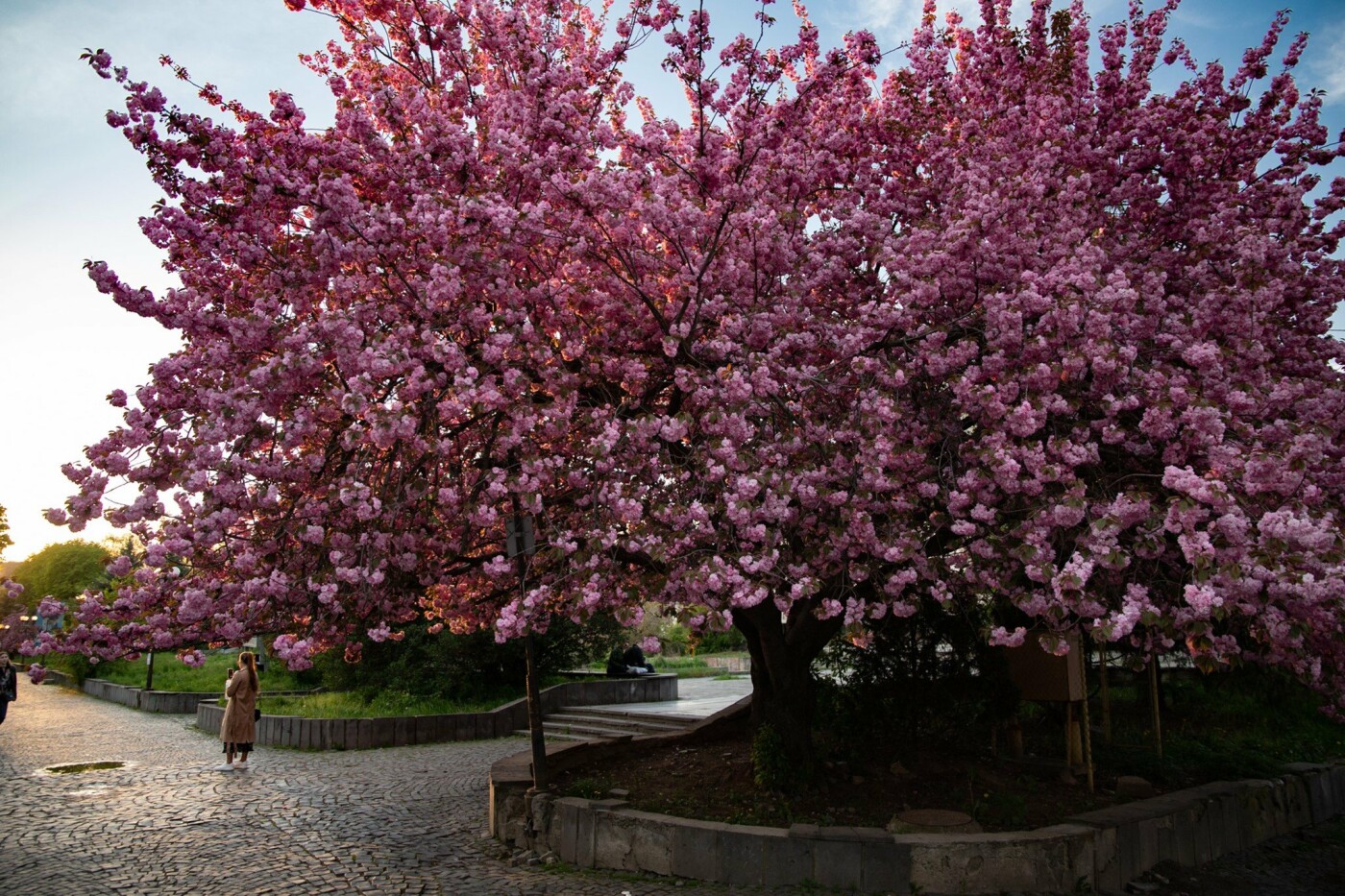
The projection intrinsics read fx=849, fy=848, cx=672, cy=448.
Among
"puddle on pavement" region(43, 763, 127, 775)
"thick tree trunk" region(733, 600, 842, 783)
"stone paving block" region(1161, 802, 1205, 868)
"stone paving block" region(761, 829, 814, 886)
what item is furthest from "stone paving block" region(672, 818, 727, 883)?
"puddle on pavement" region(43, 763, 127, 775)

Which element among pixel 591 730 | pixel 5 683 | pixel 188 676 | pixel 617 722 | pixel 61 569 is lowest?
pixel 188 676

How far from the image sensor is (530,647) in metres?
7.24

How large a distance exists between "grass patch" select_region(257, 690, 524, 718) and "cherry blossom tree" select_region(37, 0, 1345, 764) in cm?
820

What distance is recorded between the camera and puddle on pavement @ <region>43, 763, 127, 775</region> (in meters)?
11.4

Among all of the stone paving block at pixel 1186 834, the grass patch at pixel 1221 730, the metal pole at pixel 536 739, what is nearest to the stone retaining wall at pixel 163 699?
the metal pole at pixel 536 739

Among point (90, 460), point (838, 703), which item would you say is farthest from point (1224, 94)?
point (90, 460)

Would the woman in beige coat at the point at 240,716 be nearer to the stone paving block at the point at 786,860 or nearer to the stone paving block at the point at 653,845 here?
the stone paving block at the point at 653,845

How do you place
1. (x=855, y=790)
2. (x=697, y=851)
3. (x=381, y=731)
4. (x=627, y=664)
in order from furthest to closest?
1. (x=627, y=664)
2. (x=381, y=731)
3. (x=855, y=790)
4. (x=697, y=851)

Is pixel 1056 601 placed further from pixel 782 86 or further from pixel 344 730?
pixel 344 730

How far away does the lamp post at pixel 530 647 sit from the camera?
6.29 m

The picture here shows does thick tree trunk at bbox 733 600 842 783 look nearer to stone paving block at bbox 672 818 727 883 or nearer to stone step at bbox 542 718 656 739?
stone paving block at bbox 672 818 727 883

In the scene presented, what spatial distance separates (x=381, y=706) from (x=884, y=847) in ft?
38.9

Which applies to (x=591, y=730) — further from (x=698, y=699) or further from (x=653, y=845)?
(x=653, y=845)

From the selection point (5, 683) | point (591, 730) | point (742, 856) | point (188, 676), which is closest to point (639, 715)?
point (591, 730)
